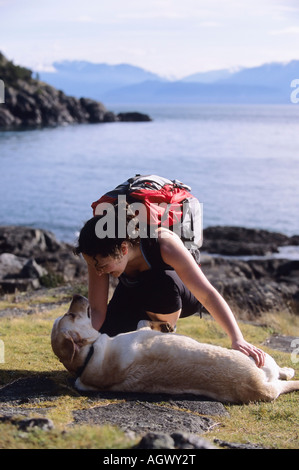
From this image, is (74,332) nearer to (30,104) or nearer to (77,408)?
(77,408)

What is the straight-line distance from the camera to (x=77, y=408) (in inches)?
170

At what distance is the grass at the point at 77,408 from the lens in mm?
3143

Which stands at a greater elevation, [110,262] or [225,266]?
[110,262]

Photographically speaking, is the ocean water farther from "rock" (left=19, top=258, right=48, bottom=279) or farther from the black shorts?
the black shorts

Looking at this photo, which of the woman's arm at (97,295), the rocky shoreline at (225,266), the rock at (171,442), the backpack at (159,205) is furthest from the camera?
the rocky shoreline at (225,266)

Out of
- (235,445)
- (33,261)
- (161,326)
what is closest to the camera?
(235,445)

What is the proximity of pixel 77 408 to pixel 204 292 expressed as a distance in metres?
1.38

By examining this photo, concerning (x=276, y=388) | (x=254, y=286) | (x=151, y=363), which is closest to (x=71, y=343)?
(x=151, y=363)

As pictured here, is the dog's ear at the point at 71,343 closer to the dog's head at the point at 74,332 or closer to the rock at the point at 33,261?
the dog's head at the point at 74,332

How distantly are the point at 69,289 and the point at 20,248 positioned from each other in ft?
36.4

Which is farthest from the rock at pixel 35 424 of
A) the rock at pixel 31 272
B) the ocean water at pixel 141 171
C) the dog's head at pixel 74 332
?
the rock at pixel 31 272

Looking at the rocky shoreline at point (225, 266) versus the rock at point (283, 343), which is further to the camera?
the rocky shoreline at point (225, 266)
